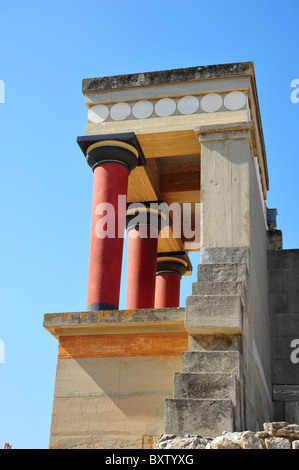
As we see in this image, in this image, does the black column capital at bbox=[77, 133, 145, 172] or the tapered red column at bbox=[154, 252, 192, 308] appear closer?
the black column capital at bbox=[77, 133, 145, 172]

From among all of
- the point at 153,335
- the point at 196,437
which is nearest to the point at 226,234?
the point at 153,335

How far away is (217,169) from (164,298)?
7.38 metres

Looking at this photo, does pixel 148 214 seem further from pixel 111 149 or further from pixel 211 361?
pixel 211 361

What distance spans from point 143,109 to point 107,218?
91.3 inches

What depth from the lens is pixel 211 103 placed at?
41.1 ft

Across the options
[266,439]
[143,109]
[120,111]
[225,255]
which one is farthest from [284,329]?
[266,439]

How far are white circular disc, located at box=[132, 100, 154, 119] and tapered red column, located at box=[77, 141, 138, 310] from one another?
2.22 ft

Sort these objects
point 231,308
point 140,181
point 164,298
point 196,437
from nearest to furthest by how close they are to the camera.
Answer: point 196,437, point 231,308, point 140,181, point 164,298

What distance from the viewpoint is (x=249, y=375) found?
963cm

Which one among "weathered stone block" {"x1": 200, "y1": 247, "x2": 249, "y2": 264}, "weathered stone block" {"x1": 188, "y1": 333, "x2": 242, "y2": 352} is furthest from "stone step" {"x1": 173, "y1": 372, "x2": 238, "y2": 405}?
"weathered stone block" {"x1": 200, "y1": 247, "x2": 249, "y2": 264}

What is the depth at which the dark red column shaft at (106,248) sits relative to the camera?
11500 millimetres

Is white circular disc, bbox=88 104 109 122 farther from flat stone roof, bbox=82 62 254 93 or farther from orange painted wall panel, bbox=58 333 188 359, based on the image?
orange painted wall panel, bbox=58 333 188 359

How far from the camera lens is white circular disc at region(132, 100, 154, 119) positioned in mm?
12812
